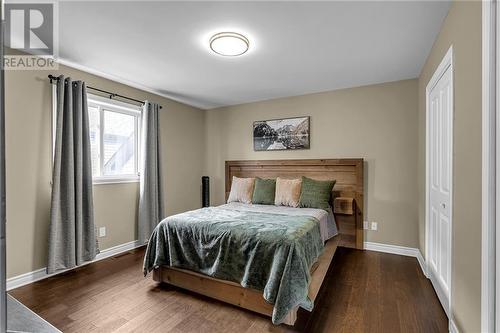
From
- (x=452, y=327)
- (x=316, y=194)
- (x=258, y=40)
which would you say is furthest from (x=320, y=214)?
(x=258, y=40)

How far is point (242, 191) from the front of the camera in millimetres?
3898

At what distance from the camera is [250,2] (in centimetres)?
179

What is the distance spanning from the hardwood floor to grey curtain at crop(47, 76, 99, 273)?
0.92 feet

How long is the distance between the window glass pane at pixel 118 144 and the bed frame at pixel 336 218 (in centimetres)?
168

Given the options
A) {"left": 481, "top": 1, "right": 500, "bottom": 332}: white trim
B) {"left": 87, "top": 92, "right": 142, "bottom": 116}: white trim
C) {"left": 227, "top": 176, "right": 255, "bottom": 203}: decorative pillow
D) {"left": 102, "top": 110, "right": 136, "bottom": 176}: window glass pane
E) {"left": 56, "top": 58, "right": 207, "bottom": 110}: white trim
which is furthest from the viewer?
{"left": 227, "top": 176, "right": 255, "bottom": 203}: decorative pillow

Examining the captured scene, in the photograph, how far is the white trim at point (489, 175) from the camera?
1.21m

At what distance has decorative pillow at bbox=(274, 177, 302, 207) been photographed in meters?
3.46

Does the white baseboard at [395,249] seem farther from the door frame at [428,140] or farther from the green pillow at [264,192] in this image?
the green pillow at [264,192]

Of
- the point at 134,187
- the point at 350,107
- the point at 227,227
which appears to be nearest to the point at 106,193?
the point at 134,187

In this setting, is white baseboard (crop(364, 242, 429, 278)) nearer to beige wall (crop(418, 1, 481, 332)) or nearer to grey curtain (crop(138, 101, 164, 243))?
beige wall (crop(418, 1, 481, 332))

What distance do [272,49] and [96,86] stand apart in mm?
2267

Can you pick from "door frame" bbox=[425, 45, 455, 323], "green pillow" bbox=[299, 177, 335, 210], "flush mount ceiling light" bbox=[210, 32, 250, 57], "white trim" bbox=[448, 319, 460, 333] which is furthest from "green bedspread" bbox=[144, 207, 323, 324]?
"flush mount ceiling light" bbox=[210, 32, 250, 57]

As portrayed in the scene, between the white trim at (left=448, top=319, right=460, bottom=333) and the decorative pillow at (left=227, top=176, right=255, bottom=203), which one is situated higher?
the decorative pillow at (left=227, top=176, right=255, bottom=203)

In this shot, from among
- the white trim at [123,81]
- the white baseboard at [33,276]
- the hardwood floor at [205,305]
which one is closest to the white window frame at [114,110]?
the white trim at [123,81]
